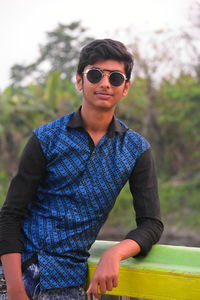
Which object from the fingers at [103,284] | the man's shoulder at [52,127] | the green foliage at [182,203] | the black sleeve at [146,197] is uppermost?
the man's shoulder at [52,127]

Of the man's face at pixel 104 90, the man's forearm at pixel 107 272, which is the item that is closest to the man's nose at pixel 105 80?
the man's face at pixel 104 90

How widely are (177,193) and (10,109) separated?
4412 millimetres

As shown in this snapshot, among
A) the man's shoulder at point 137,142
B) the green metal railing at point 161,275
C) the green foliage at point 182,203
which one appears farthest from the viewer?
the green foliage at point 182,203

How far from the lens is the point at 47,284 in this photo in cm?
137

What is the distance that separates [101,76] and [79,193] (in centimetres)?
40

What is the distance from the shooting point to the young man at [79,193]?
1.38 m

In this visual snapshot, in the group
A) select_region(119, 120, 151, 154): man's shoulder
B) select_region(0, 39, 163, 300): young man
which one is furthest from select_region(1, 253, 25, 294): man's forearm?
select_region(119, 120, 151, 154): man's shoulder

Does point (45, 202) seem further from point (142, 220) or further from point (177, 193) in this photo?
point (177, 193)

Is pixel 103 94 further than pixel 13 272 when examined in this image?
Yes

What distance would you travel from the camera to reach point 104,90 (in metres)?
1.49

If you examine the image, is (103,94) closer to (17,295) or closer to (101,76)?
(101,76)

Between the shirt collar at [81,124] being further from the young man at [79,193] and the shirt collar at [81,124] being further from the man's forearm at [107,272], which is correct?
the man's forearm at [107,272]

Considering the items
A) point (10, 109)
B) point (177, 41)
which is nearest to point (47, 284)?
point (10, 109)

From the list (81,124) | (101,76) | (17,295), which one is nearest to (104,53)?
(101,76)
